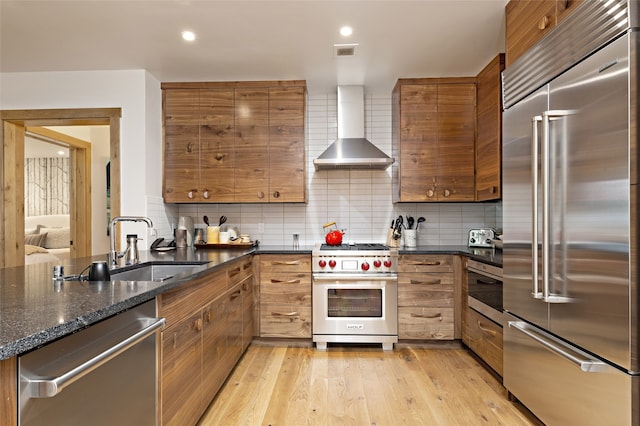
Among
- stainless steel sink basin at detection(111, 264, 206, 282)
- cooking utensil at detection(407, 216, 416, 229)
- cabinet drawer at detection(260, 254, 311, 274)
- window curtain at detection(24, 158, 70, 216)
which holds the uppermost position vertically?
window curtain at detection(24, 158, 70, 216)

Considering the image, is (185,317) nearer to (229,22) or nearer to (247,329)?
(247,329)

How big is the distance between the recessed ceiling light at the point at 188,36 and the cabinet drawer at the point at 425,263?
240 cm

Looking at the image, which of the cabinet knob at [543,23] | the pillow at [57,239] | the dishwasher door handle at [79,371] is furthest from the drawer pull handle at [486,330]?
the pillow at [57,239]

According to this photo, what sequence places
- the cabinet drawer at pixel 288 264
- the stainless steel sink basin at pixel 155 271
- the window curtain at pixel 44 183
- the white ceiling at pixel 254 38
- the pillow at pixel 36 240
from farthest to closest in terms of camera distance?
1. the window curtain at pixel 44 183
2. the pillow at pixel 36 240
3. the cabinet drawer at pixel 288 264
4. the white ceiling at pixel 254 38
5. the stainless steel sink basin at pixel 155 271

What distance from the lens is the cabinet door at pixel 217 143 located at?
3.69 meters

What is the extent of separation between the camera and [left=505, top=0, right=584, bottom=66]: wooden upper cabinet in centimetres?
184

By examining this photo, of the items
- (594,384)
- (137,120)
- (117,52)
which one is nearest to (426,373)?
(594,384)

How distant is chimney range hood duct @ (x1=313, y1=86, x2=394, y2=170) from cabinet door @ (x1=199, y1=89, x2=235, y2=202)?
85cm

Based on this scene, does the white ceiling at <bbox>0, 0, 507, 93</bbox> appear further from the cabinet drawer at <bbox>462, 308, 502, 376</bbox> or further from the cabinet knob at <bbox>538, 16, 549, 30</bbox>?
the cabinet drawer at <bbox>462, 308, 502, 376</bbox>

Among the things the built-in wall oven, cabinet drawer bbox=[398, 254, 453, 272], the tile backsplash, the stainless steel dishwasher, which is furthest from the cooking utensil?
the stainless steel dishwasher

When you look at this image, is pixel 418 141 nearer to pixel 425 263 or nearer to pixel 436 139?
pixel 436 139

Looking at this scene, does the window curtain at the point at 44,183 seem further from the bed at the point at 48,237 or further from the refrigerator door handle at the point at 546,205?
the refrigerator door handle at the point at 546,205

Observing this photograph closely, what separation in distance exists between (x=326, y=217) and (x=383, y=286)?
1.05 metres

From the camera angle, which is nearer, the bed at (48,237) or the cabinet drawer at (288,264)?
the cabinet drawer at (288,264)
